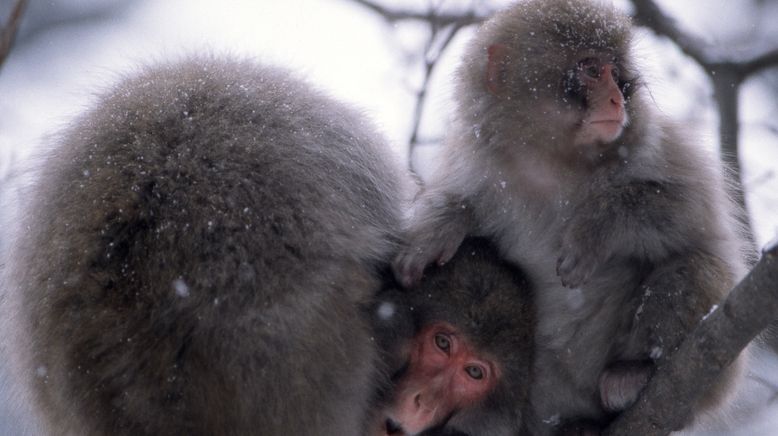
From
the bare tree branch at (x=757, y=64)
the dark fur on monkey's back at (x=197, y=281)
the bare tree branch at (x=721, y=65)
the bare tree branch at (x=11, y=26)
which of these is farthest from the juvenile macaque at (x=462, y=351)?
the bare tree branch at (x=757, y=64)

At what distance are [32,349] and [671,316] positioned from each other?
7.62 ft

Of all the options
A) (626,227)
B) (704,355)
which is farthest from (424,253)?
(704,355)

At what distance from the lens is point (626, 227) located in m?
3.84

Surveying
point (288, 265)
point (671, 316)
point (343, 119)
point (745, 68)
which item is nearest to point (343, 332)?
point (288, 265)

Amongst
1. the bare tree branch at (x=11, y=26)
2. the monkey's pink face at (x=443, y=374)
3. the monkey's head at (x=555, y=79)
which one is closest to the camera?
the monkey's pink face at (x=443, y=374)

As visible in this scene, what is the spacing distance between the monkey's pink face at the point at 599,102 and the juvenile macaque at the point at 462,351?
2.23 ft

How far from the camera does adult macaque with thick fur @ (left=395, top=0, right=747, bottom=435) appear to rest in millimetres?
3777

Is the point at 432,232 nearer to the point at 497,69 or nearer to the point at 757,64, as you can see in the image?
the point at 497,69

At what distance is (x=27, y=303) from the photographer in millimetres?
3396

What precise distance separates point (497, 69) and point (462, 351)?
4.22 ft

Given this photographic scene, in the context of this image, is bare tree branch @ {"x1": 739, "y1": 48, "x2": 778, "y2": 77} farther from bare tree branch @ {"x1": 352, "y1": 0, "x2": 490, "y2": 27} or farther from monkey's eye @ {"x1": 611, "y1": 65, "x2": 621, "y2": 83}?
monkey's eye @ {"x1": 611, "y1": 65, "x2": 621, "y2": 83}

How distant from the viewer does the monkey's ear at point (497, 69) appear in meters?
4.25

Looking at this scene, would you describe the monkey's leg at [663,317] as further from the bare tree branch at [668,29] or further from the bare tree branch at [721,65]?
the bare tree branch at [668,29]

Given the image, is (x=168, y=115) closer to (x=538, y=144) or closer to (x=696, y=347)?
(x=538, y=144)
